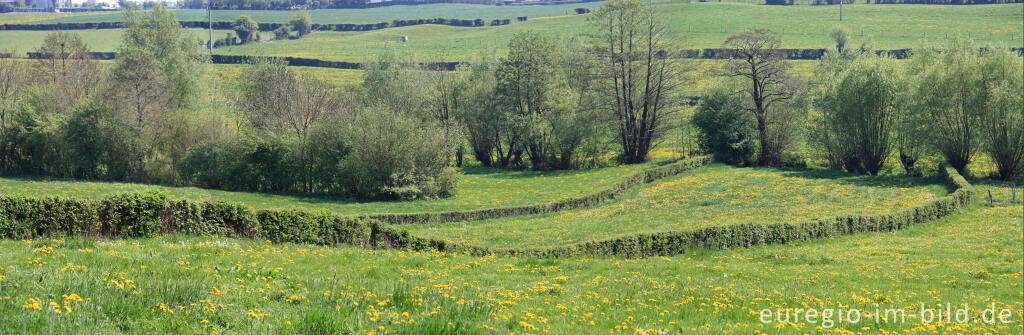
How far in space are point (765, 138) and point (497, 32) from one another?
415 ft

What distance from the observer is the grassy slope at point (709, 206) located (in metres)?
34.7

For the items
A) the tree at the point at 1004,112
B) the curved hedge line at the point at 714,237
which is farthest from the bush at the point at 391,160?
the tree at the point at 1004,112

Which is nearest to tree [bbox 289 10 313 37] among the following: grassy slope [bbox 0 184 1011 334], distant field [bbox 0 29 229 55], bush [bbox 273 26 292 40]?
bush [bbox 273 26 292 40]

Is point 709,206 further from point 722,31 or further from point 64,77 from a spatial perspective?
point 722,31

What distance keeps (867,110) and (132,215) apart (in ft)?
199

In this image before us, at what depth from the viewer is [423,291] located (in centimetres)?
1145

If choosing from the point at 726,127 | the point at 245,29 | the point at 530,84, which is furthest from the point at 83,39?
the point at 726,127

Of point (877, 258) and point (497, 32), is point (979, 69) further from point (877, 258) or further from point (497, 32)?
point (497, 32)

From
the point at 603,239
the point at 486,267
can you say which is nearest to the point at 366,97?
the point at 603,239

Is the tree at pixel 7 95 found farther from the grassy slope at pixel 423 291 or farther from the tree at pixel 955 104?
the tree at pixel 955 104

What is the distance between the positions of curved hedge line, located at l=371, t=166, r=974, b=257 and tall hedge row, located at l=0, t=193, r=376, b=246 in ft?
10.2

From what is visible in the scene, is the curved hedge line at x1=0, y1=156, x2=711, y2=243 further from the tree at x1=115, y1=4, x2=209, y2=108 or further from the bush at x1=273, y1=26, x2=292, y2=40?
the bush at x1=273, y1=26, x2=292, y2=40

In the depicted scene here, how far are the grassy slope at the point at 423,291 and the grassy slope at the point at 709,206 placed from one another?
1069 cm

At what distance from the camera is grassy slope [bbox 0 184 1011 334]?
8242 millimetres
